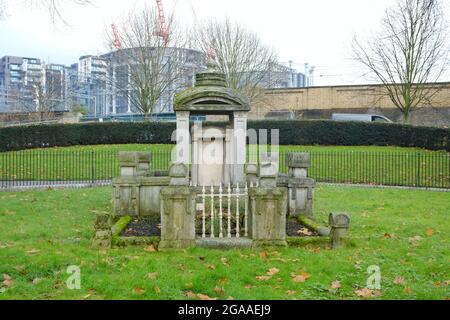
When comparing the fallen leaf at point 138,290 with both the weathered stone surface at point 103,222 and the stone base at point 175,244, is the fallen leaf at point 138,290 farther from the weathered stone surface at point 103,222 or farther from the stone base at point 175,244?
the weathered stone surface at point 103,222

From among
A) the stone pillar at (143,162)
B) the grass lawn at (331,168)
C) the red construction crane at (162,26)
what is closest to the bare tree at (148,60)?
the red construction crane at (162,26)

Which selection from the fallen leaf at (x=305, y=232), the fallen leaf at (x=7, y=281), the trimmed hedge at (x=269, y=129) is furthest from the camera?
the trimmed hedge at (x=269, y=129)

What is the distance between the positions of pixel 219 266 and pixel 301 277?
1182 millimetres

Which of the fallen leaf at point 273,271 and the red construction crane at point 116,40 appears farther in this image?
the red construction crane at point 116,40

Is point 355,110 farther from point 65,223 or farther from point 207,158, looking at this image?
point 65,223

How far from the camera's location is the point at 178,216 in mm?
7617

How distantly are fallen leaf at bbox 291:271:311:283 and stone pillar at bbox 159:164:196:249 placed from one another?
2114 millimetres

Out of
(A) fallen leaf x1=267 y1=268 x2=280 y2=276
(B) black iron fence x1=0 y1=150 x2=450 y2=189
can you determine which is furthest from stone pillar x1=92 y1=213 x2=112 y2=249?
(B) black iron fence x1=0 y1=150 x2=450 y2=189

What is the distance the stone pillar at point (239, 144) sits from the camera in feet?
35.9

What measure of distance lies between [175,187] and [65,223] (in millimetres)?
3519

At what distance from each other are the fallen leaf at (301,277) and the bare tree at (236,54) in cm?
2899

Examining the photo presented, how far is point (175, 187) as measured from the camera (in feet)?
25.2

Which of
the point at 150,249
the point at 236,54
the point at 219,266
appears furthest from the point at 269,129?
the point at 219,266

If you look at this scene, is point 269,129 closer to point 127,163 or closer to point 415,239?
point 127,163
